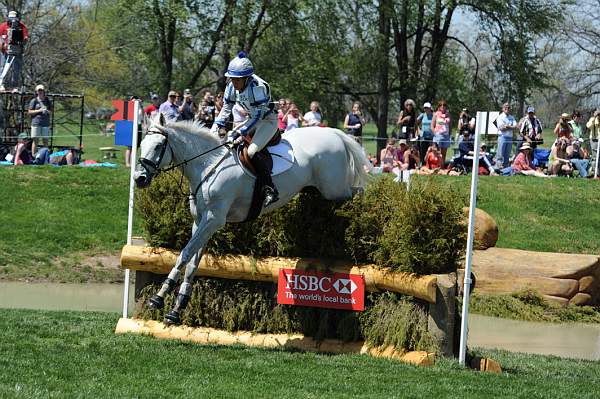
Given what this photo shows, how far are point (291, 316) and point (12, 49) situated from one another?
48.2 feet

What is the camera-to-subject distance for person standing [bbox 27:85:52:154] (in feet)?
72.1

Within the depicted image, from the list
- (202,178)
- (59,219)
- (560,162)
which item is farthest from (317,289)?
(560,162)

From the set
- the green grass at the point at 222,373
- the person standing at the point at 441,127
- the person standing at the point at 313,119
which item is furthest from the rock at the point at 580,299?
the person standing at the point at 313,119

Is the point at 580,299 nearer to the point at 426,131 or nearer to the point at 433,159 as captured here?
the point at 433,159

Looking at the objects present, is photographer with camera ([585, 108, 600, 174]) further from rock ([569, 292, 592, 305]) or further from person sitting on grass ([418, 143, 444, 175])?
rock ([569, 292, 592, 305])

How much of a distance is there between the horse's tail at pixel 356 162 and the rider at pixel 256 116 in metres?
1.23

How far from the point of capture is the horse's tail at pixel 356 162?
1141cm

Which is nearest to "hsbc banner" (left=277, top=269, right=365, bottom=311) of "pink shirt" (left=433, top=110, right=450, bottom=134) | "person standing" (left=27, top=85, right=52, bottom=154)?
"pink shirt" (left=433, top=110, right=450, bottom=134)

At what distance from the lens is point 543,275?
16.0m

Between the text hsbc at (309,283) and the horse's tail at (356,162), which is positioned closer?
the text hsbc at (309,283)

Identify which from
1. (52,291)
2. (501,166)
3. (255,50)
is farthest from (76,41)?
(52,291)

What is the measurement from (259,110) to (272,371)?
9.36 ft

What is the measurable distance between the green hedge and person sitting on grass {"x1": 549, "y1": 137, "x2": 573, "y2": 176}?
13136 mm

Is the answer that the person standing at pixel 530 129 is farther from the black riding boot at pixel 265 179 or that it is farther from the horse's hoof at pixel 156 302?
the horse's hoof at pixel 156 302
